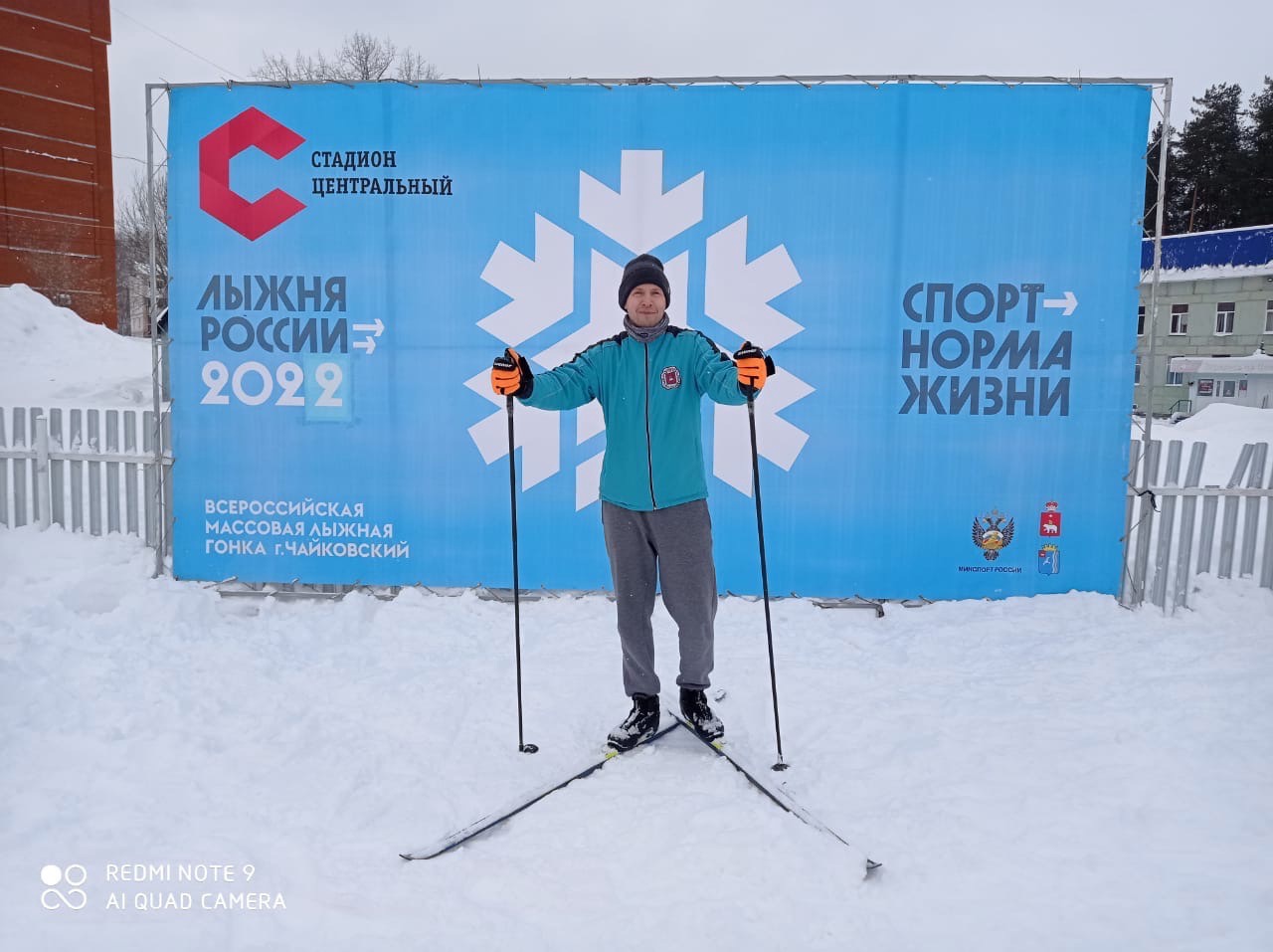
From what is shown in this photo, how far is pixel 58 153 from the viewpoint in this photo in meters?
17.2

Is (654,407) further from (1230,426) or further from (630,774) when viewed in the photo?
(1230,426)

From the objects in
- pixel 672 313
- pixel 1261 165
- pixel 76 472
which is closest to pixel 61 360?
pixel 76 472

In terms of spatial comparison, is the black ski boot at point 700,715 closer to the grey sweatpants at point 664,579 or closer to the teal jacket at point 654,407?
the grey sweatpants at point 664,579

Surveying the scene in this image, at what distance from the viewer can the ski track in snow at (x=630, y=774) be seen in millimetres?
2119

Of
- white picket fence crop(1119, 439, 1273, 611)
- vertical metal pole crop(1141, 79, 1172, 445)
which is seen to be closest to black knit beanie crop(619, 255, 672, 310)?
vertical metal pole crop(1141, 79, 1172, 445)

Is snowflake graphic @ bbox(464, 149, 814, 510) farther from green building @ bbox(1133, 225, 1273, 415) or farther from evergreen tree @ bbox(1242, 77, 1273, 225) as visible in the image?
evergreen tree @ bbox(1242, 77, 1273, 225)

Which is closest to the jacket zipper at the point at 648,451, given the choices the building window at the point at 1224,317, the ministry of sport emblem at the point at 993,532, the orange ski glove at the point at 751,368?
the orange ski glove at the point at 751,368

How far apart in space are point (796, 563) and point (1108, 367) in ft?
6.79

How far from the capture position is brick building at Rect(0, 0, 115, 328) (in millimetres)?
16297

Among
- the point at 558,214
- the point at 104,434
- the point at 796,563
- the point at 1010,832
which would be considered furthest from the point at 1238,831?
the point at 104,434

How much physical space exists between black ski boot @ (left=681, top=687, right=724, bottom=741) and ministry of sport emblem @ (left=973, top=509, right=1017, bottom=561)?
2342mm

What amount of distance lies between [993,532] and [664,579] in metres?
2.51

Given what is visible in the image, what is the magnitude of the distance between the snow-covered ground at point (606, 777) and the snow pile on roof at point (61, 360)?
686 cm

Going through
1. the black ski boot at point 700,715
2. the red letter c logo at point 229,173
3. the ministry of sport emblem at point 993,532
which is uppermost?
the red letter c logo at point 229,173
